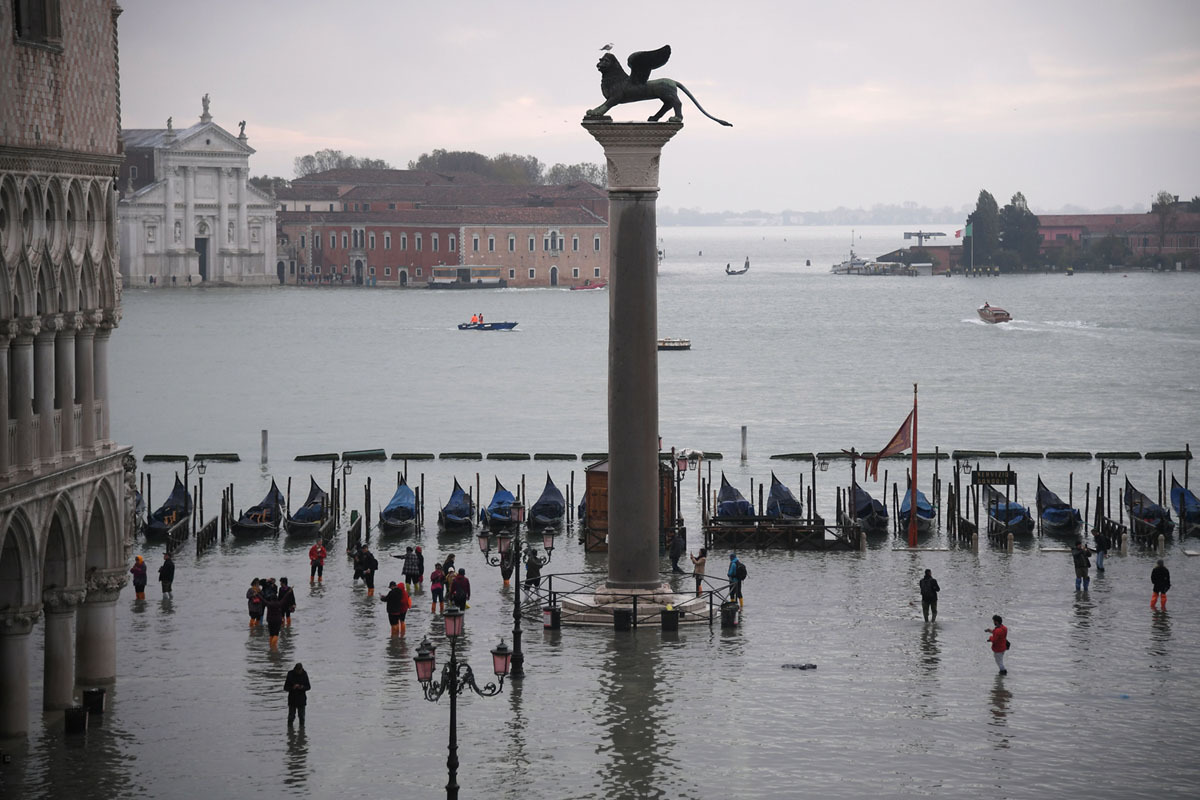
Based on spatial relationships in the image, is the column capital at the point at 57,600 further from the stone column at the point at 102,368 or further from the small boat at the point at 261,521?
the small boat at the point at 261,521

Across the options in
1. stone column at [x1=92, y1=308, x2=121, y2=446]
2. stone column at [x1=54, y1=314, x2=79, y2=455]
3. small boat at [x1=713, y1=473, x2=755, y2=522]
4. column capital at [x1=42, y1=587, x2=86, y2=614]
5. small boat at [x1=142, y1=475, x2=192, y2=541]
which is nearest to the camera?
stone column at [x1=54, y1=314, x2=79, y2=455]

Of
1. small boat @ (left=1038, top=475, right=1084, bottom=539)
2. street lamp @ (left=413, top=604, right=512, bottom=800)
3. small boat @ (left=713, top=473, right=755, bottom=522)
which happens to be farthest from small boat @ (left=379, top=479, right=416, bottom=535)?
street lamp @ (left=413, top=604, right=512, bottom=800)

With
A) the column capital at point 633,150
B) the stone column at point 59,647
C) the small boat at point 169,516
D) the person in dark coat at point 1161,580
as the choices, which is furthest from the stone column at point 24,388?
the small boat at point 169,516

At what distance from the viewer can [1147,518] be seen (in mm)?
32188

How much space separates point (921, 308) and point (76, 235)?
12374 centimetres

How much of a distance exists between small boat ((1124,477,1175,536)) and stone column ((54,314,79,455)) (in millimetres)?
19487

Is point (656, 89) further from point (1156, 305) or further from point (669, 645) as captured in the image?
point (1156, 305)

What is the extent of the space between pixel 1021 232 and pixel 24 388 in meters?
179

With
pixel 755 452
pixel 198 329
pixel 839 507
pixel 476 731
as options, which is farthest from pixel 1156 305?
pixel 476 731

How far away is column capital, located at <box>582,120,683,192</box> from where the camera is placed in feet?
69.1

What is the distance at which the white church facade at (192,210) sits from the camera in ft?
450

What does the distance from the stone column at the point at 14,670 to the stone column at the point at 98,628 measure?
153cm

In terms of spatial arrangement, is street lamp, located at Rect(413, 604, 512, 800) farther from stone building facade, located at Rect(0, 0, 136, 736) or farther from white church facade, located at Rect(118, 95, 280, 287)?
white church facade, located at Rect(118, 95, 280, 287)

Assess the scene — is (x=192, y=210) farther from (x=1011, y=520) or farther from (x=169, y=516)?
(x=1011, y=520)
